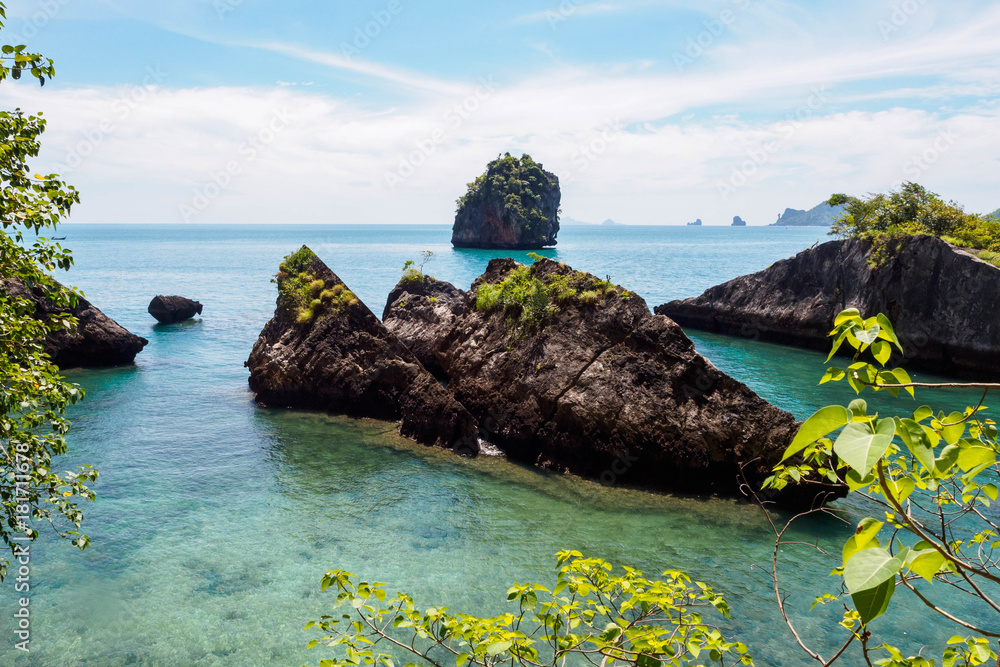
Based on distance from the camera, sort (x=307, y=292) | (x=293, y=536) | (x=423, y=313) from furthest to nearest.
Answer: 1. (x=423, y=313)
2. (x=307, y=292)
3. (x=293, y=536)

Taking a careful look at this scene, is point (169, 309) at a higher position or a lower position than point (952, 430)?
lower

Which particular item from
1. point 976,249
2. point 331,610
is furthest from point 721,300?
point 331,610

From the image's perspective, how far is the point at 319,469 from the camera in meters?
16.7

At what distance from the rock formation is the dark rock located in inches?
3356

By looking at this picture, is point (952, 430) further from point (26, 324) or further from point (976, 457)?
point (26, 324)

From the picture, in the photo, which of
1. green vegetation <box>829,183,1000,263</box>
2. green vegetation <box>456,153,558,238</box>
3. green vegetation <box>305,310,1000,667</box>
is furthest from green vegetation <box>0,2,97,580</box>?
green vegetation <box>456,153,558,238</box>

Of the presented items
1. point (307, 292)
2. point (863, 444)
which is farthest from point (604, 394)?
point (863, 444)

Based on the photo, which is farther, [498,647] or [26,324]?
[26,324]

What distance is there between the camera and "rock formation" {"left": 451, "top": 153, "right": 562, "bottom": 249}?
121750 mm

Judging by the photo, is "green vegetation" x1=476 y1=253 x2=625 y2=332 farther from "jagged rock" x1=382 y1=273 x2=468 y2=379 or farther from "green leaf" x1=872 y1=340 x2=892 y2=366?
"green leaf" x1=872 y1=340 x2=892 y2=366

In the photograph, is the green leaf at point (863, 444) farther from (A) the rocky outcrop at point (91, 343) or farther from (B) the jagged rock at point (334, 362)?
(A) the rocky outcrop at point (91, 343)

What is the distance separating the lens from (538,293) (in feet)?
61.0

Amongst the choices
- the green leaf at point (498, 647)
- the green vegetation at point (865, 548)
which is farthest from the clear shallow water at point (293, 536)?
the green leaf at point (498, 647)

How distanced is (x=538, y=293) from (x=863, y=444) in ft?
55.0
